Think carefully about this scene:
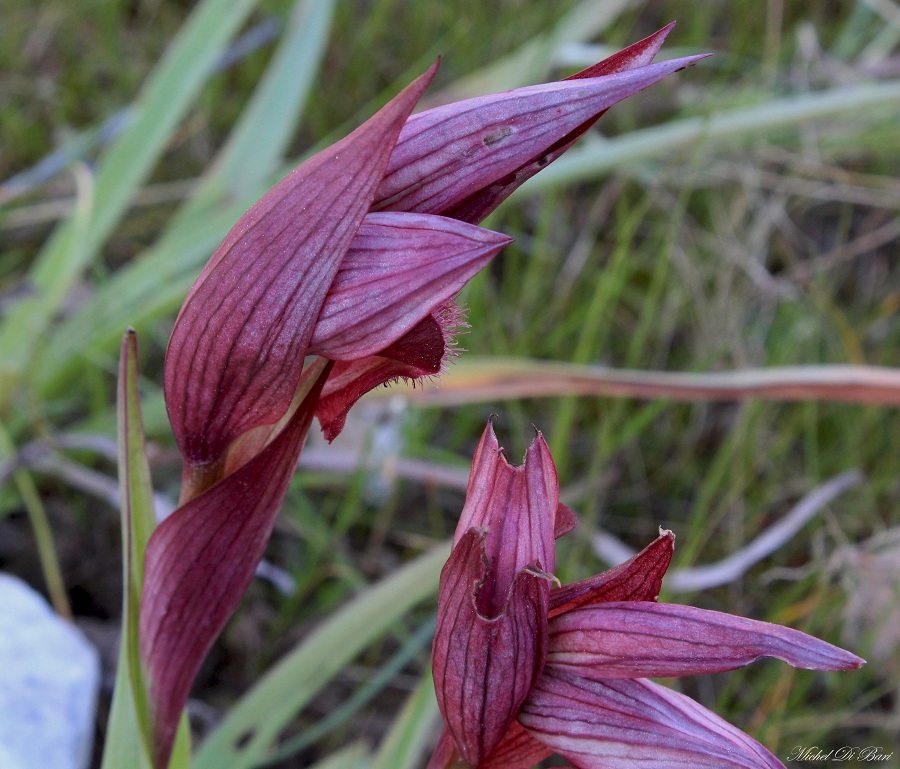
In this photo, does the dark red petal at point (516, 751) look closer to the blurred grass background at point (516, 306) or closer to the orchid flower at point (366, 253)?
the orchid flower at point (366, 253)

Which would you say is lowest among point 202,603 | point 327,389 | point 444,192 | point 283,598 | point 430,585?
point 283,598

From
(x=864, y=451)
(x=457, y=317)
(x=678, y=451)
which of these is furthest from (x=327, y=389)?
(x=864, y=451)

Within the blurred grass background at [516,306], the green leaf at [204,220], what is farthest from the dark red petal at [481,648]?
the green leaf at [204,220]

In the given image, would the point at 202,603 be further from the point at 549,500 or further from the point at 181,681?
the point at 549,500

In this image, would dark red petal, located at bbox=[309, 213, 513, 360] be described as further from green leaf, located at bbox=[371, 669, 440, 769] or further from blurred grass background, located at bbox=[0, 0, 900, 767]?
blurred grass background, located at bbox=[0, 0, 900, 767]

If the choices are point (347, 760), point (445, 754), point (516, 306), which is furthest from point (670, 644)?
point (516, 306)

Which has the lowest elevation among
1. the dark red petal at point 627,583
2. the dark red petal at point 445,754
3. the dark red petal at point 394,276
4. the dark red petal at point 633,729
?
the dark red petal at point 445,754
